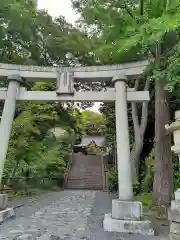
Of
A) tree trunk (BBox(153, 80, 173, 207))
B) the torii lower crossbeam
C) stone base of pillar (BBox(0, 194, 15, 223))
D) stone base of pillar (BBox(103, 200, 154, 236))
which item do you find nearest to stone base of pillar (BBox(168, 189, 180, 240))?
stone base of pillar (BBox(103, 200, 154, 236))

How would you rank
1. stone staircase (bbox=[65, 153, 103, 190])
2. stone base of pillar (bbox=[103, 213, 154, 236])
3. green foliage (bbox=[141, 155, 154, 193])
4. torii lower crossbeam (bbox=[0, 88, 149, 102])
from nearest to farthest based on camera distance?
stone base of pillar (bbox=[103, 213, 154, 236]) → torii lower crossbeam (bbox=[0, 88, 149, 102]) → green foliage (bbox=[141, 155, 154, 193]) → stone staircase (bbox=[65, 153, 103, 190])

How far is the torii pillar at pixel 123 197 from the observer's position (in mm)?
5375

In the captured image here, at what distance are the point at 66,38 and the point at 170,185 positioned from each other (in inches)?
378

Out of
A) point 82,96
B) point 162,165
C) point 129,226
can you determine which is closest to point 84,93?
point 82,96

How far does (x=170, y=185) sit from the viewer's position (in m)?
7.68

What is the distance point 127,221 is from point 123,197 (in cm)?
64

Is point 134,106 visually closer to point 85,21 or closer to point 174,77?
point 85,21

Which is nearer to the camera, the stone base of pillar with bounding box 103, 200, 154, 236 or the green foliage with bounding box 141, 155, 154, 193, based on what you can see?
the stone base of pillar with bounding box 103, 200, 154, 236

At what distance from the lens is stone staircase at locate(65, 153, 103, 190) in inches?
603

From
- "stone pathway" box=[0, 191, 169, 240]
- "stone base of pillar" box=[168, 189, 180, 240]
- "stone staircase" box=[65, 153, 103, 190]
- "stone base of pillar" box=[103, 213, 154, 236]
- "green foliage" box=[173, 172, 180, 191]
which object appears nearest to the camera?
"stone base of pillar" box=[168, 189, 180, 240]

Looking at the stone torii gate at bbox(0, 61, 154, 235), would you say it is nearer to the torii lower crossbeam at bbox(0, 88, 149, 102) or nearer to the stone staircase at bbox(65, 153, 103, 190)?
the torii lower crossbeam at bbox(0, 88, 149, 102)

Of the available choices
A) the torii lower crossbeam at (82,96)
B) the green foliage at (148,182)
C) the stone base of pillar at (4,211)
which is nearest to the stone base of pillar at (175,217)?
the torii lower crossbeam at (82,96)

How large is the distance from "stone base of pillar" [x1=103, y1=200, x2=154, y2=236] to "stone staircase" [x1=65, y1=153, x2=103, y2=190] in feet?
30.9

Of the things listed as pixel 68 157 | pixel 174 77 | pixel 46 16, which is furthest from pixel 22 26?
pixel 68 157
